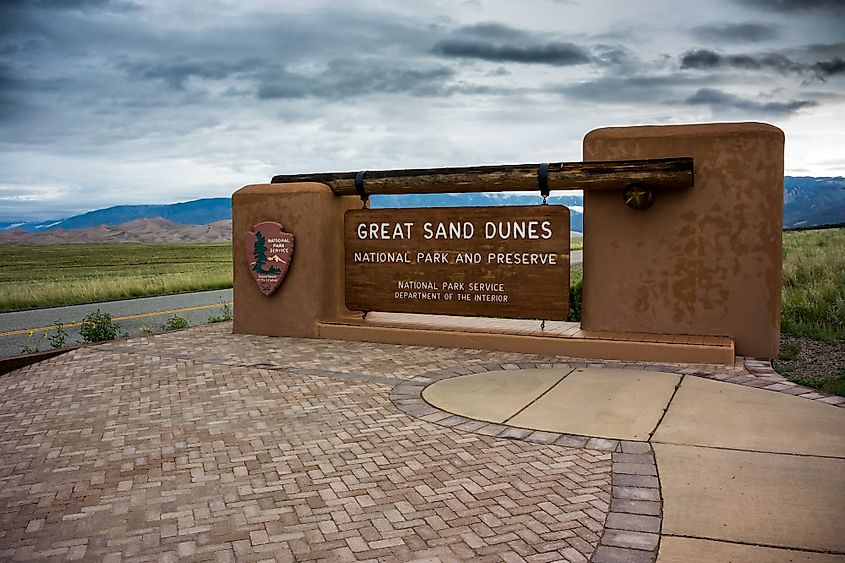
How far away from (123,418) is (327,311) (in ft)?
14.6

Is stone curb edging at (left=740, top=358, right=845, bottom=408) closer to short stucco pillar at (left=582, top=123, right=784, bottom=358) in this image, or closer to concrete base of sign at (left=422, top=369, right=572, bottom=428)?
short stucco pillar at (left=582, top=123, right=784, bottom=358)

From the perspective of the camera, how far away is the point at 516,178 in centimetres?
912

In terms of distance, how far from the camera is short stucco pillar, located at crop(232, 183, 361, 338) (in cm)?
1030

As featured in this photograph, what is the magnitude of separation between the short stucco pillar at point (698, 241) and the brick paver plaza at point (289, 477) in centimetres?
122

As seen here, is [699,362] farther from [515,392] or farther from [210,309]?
[210,309]

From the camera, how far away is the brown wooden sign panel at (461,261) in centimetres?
905

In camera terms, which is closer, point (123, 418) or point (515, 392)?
point (123, 418)

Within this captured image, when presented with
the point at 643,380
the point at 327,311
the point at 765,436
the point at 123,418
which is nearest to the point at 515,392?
the point at 643,380

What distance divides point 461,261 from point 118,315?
9722 mm

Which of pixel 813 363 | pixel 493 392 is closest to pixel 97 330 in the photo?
pixel 493 392

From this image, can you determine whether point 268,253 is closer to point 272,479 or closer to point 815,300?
point 272,479

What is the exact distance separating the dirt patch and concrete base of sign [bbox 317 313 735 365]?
0.73 m

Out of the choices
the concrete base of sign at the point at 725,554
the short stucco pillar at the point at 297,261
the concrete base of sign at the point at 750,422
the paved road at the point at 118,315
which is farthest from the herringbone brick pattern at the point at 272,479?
the paved road at the point at 118,315

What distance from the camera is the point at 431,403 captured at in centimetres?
650
